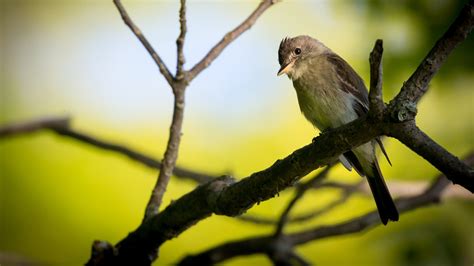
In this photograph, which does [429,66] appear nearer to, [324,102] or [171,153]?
[171,153]

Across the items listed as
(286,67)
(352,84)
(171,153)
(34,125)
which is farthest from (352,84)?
(34,125)

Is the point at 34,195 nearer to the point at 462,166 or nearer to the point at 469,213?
the point at 469,213

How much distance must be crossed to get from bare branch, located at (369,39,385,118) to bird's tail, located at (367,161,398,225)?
3.61ft

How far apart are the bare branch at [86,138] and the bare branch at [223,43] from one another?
694 millimetres

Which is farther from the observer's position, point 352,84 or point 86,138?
point 86,138

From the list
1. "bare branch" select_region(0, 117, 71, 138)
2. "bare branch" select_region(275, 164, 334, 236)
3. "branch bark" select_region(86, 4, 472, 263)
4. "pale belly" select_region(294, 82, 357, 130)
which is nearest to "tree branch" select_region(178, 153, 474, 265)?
"branch bark" select_region(86, 4, 472, 263)

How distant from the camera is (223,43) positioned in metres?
3.13

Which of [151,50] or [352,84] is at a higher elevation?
[352,84]

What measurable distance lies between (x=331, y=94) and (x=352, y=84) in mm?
121

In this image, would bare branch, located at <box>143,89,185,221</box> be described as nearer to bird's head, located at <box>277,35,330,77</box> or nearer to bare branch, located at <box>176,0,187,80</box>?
bare branch, located at <box>176,0,187,80</box>

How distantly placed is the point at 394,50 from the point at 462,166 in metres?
2.20

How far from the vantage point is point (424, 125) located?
4312 mm

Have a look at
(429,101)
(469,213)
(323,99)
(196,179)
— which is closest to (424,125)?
(429,101)

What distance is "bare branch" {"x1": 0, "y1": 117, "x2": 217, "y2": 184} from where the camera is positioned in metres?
3.65
